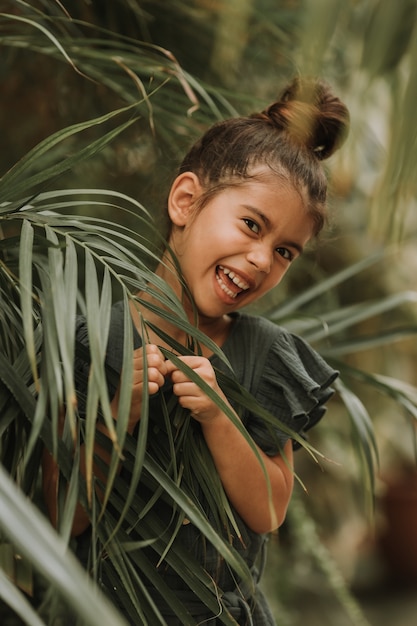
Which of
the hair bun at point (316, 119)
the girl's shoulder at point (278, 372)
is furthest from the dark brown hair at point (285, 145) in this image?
the girl's shoulder at point (278, 372)

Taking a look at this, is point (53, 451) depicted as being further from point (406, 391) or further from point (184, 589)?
point (406, 391)

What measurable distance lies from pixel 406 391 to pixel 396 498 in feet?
5.04

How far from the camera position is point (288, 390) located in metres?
0.78

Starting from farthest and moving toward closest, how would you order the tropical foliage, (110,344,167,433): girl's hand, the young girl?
the young girl
(110,344,167,433): girl's hand
the tropical foliage

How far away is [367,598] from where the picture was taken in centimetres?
226

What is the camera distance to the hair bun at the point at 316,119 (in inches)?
31.3

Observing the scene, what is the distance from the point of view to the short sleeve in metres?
0.78

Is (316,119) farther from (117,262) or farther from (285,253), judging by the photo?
(117,262)

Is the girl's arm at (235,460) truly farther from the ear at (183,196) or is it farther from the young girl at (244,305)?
the ear at (183,196)

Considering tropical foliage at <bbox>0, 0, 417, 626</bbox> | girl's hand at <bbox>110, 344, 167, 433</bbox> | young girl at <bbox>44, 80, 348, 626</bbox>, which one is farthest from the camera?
young girl at <bbox>44, 80, 348, 626</bbox>

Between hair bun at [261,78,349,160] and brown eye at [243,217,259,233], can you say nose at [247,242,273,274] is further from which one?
hair bun at [261,78,349,160]

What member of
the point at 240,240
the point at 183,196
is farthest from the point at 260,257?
the point at 183,196

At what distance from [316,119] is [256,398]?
0.29 metres

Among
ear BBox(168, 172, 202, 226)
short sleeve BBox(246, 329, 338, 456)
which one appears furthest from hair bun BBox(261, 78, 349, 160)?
short sleeve BBox(246, 329, 338, 456)
